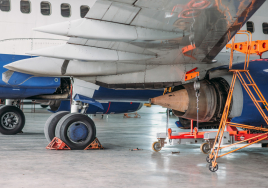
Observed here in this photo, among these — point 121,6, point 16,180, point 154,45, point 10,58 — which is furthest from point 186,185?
point 10,58

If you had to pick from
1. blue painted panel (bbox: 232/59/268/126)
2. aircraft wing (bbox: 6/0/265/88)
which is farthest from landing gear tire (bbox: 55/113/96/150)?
blue painted panel (bbox: 232/59/268/126)

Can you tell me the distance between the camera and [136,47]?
6.84 meters

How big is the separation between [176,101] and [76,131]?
8.13 ft

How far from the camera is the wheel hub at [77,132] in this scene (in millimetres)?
7484

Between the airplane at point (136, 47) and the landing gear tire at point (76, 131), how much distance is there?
0.02m

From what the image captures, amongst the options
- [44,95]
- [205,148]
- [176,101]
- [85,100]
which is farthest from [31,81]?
[205,148]

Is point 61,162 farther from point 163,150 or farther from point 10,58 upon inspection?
point 10,58

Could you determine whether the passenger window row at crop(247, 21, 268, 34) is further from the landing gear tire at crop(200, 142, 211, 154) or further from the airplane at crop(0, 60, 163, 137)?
the landing gear tire at crop(200, 142, 211, 154)

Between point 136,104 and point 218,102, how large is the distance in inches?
216

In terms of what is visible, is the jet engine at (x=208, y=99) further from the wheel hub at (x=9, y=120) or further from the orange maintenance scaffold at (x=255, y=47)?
the wheel hub at (x=9, y=120)

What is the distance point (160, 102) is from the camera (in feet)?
26.2

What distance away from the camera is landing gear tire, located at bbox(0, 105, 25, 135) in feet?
37.1

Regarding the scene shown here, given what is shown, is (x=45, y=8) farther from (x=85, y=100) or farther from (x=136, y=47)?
(x=136, y=47)

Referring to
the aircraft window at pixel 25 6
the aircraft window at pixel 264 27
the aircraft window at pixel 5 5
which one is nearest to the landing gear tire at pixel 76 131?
the aircraft window at pixel 25 6
